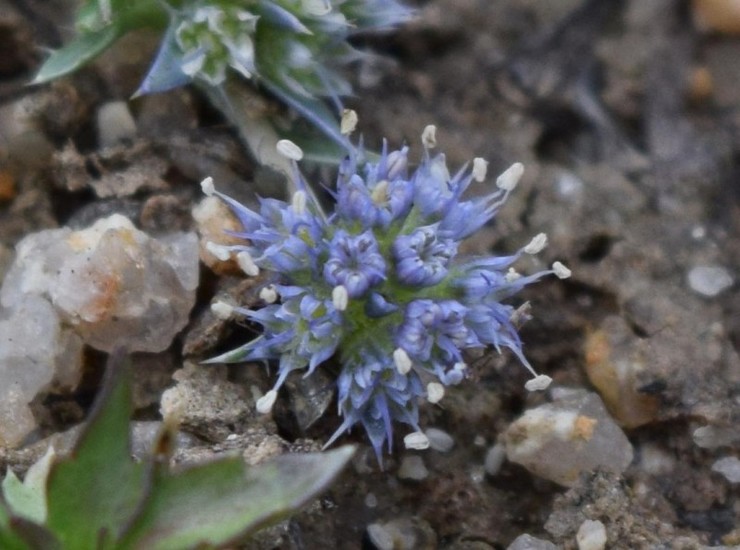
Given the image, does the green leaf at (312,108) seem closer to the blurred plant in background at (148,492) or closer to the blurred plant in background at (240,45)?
the blurred plant in background at (240,45)

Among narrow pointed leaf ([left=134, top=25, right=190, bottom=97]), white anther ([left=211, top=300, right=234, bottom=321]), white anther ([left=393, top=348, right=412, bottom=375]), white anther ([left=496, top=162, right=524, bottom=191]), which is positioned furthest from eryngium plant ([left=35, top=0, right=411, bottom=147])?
white anther ([left=393, top=348, right=412, bottom=375])

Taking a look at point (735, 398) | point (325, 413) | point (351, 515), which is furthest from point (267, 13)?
point (735, 398)

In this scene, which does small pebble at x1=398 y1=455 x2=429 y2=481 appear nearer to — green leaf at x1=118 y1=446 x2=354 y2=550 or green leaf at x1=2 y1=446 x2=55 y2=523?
green leaf at x1=118 y1=446 x2=354 y2=550

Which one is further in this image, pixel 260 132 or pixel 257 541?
pixel 260 132

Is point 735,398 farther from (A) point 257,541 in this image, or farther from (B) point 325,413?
(A) point 257,541

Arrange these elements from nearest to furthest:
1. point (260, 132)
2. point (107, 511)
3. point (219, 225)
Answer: point (107, 511), point (219, 225), point (260, 132)
